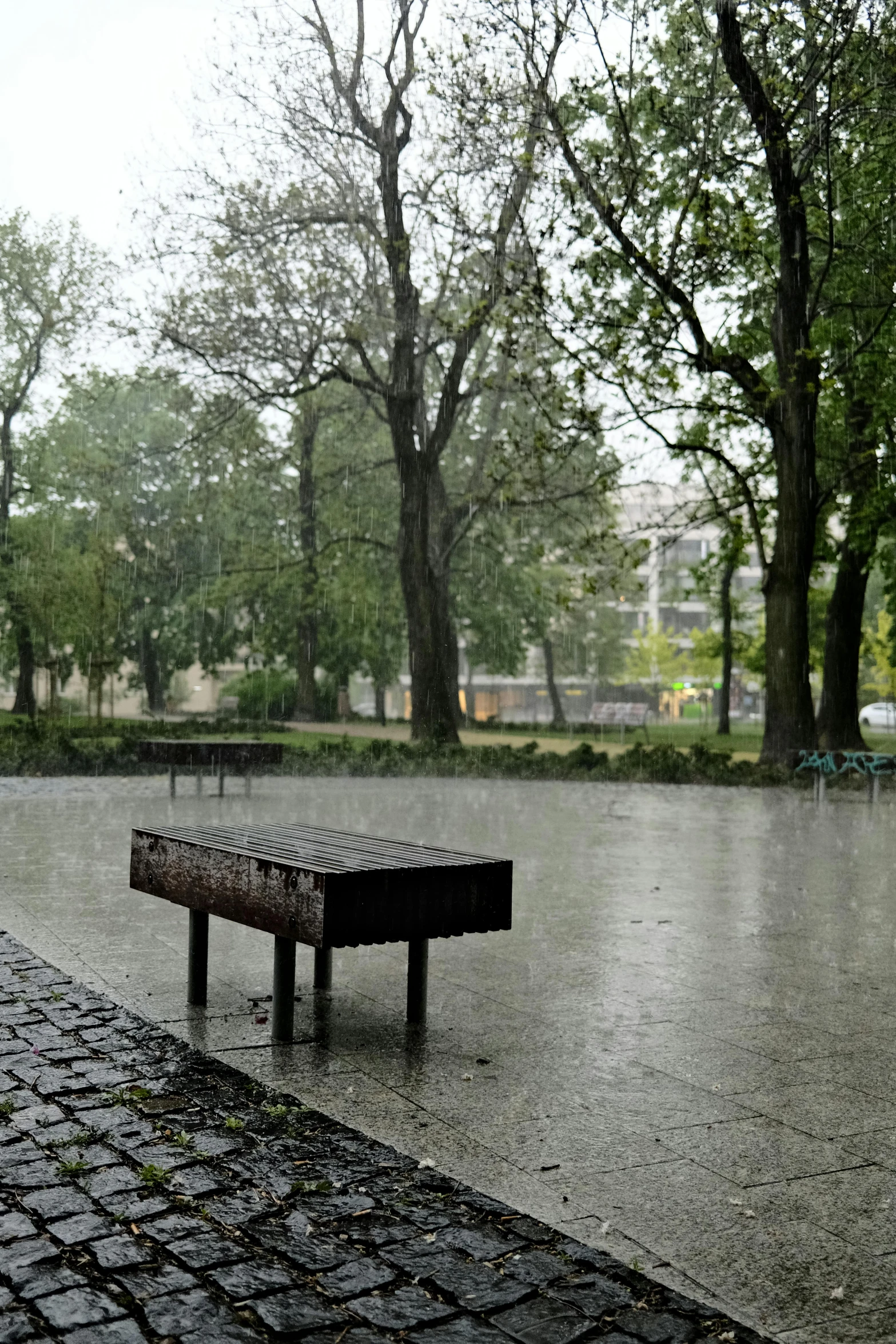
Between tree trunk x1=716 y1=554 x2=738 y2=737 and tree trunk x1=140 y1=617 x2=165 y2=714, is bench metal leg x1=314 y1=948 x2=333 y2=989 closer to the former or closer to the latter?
tree trunk x1=716 y1=554 x2=738 y2=737

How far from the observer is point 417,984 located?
554cm

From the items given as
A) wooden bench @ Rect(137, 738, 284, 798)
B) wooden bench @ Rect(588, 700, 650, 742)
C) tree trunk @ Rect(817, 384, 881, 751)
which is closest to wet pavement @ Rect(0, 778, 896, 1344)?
wooden bench @ Rect(137, 738, 284, 798)

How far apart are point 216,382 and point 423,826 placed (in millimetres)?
13670

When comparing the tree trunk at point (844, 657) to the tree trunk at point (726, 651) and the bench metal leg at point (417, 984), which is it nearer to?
the tree trunk at point (726, 651)

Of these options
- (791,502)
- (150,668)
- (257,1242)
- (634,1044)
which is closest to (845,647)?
(791,502)

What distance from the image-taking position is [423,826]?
12.8 metres

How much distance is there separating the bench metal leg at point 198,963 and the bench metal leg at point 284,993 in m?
0.62

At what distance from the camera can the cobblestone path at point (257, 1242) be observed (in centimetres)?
291

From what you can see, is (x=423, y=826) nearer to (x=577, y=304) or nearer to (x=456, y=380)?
(x=577, y=304)

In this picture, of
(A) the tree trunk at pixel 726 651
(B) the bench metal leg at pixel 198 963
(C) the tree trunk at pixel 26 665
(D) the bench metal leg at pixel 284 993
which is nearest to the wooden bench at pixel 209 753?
(B) the bench metal leg at pixel 198 963

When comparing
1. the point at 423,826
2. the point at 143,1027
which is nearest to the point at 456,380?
the point at 423,826

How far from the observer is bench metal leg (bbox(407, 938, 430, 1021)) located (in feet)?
18.0

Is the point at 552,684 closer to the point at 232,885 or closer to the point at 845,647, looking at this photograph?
the point at 845,647

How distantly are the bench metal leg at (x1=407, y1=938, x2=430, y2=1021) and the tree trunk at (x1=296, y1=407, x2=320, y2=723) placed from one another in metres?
29.6
